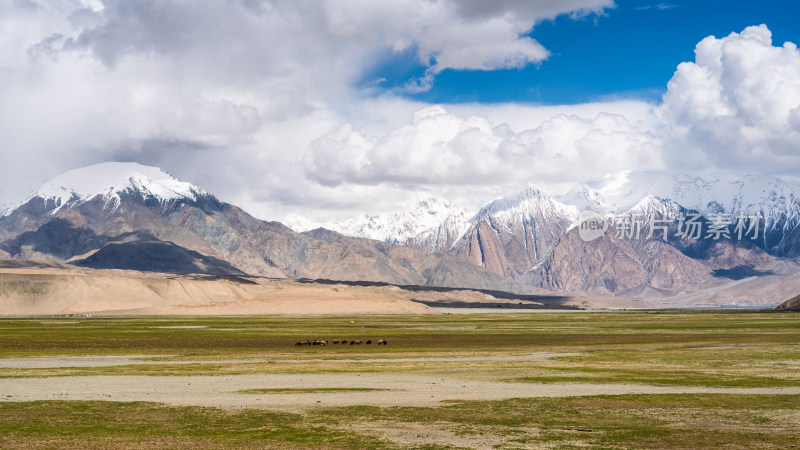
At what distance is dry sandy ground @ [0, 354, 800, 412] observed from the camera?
122 feet

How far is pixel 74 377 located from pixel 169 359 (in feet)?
50.9

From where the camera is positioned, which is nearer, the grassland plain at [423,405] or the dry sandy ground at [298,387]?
the grassland plain at [423,405]

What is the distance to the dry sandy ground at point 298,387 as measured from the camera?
37250 mm

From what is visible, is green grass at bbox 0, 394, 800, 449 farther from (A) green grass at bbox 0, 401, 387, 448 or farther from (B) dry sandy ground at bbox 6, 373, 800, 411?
(B) dry sandy ground at bbox 6, 373, 800, 411

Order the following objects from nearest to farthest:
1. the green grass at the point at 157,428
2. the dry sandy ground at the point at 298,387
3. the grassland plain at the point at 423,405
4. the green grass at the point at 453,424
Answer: the green grass at the point at 157,428 → the green grass at the point at 453,424 → the grassland plain at the point at 423,405 → the dry sandy ground at the point at 298,387

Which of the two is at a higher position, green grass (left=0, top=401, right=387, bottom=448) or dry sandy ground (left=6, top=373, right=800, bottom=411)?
green grass (left=0, top=401, right=387, bottom=448)

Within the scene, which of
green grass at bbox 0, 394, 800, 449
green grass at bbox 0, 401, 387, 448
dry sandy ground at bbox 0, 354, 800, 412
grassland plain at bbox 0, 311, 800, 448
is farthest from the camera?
dry sandy ground at bbox 0, 354, 800, 412

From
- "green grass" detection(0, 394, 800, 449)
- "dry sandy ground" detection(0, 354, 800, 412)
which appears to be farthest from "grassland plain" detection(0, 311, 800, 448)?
"dry sandy ground" detection(0, 354, 800, 412)

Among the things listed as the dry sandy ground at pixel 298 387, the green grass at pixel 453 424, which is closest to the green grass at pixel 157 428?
the green grass at pixel 453 424

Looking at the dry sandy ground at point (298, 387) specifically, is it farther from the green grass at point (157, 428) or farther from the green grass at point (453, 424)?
the green grass at point (157, 428)

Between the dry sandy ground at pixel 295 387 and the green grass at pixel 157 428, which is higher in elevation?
the green grass at pixel 157 428

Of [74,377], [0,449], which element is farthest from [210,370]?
[0,449]

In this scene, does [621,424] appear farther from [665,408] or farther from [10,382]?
[10,382]

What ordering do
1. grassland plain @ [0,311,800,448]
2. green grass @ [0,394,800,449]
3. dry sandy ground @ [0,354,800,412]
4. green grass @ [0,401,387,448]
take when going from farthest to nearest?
dry sandy ground @ [0,354,800,412], grassland plain @ [0,311,800,448], green grass @ [0,394,800,449], green grass @ [0,401,387,448]
